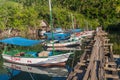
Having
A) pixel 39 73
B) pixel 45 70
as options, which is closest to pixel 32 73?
pixel 39 73

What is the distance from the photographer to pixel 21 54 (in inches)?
1298

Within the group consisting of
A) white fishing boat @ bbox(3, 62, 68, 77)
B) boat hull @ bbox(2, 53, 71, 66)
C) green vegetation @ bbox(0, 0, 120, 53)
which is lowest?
white fishing boat @ bbox(3, 62, 68, 77)

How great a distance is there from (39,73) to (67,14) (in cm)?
4075

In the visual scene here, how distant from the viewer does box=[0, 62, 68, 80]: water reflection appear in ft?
82.2

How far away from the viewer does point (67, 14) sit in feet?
221

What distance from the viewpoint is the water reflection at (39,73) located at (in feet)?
82.2

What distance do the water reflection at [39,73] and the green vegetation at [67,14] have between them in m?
28.1

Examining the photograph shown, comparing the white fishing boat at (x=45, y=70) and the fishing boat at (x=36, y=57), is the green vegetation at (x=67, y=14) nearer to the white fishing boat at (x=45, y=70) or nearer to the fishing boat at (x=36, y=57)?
the fishing boat at (x=36, y=57)

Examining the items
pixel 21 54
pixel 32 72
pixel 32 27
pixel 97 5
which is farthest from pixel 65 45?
pixel 97 5

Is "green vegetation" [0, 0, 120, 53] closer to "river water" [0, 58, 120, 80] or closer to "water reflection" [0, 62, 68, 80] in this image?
"river water" [0, 58, 120, 80]

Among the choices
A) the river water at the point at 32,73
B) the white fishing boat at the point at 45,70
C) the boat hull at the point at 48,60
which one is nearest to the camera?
the river water at the point at 32,73

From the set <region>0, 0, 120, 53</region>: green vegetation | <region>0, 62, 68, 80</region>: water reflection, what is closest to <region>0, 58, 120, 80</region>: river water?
<region>0, 62, 68, 80</region>: water reflection

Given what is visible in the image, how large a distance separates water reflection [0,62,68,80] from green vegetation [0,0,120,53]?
92.2 feet

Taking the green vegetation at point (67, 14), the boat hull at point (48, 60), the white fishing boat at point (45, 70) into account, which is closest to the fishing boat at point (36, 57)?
the boat hull at point (48, 60)
